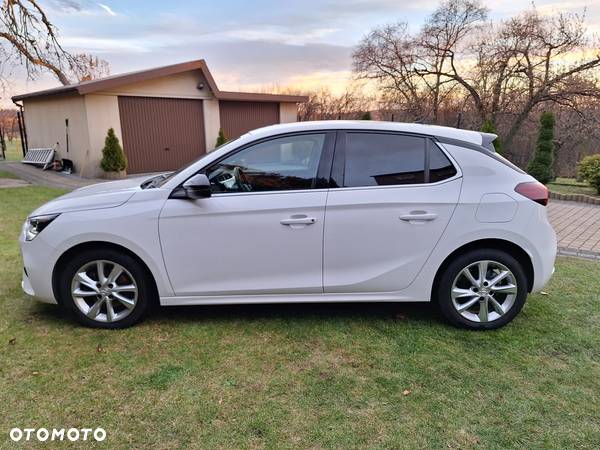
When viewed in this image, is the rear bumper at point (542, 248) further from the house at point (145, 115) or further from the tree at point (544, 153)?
the house at point (145, 115)

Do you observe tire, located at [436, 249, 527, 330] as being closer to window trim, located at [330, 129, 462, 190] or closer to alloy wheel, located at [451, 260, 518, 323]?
alloy wheel, located at [451, 260, 518, 323]

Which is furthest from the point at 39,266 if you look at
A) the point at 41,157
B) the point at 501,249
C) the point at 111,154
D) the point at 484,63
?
the point at 484,63

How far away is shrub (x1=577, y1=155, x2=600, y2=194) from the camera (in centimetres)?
1059

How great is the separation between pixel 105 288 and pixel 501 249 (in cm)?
312

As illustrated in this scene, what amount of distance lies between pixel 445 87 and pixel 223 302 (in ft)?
68.8

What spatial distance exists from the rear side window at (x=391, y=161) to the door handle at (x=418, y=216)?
24 cm

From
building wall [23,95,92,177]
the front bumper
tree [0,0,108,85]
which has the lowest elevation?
the front bumper

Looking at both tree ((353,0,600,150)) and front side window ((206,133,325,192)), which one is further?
tree ((353,0,600,150))

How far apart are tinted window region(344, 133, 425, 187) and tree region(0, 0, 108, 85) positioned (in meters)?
16.1

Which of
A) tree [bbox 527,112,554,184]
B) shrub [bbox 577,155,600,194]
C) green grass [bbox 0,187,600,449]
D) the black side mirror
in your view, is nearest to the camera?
green grass [bbox 0,187,600,449]

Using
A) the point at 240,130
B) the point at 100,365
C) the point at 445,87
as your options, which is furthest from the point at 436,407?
the point at 445,87

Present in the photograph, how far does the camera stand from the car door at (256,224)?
316 cm

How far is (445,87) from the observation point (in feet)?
69.7

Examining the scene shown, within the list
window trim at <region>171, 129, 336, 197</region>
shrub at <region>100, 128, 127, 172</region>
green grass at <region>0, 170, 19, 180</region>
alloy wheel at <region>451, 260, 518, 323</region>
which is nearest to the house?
shrub at <region>100, 128, 127, 172</region>
